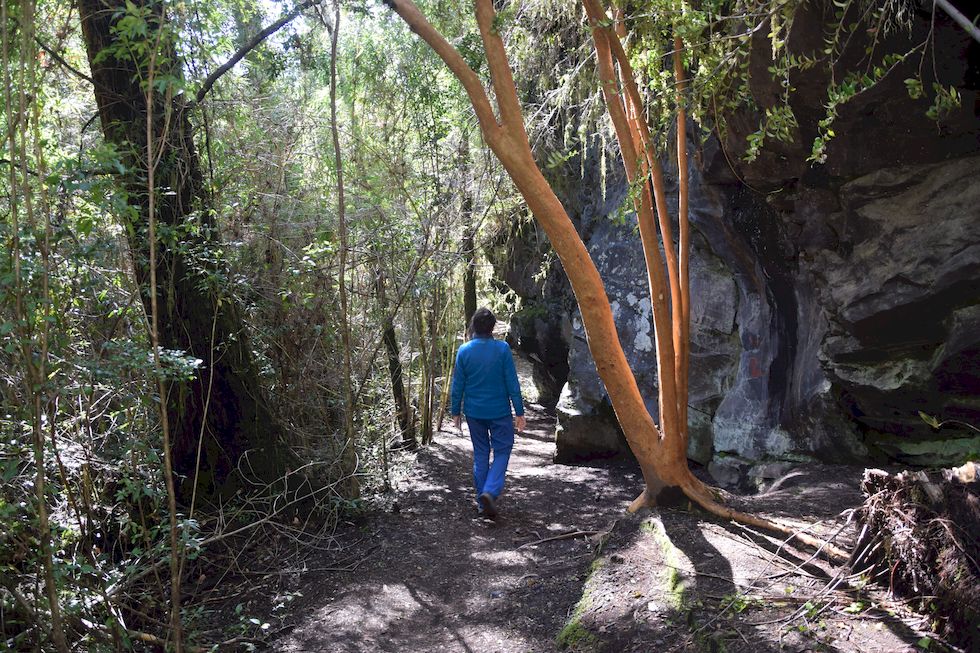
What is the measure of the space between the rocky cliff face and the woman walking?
2.09m

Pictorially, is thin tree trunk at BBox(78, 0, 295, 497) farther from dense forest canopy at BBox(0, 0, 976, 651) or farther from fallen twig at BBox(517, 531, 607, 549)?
fallen twig at BBox(517, 531, 607, 549)

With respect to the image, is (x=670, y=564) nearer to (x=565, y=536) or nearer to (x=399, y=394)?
(x=565, y=536)

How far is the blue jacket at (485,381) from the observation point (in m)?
7.01

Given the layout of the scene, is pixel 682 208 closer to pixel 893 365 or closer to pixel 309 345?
pixel 893 365

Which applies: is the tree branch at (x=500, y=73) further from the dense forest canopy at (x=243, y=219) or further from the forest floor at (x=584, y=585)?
the forest floor at (x=584, y=585)

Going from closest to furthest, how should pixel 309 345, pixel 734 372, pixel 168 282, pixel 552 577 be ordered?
1. pixel 552 577
2. pixel 168 282
3. pixel 309 345
4. pixel 734 372

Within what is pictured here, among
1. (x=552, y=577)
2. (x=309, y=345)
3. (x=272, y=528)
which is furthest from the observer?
(x=309, y=345)

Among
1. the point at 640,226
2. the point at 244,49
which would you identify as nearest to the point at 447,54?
the point at 640,226

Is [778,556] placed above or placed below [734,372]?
below

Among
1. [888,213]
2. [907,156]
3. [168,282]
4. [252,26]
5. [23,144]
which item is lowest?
[168,282]

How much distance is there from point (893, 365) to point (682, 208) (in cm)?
229

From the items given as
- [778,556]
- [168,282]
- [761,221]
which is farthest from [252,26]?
[778,556]

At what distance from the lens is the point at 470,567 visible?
237 inches

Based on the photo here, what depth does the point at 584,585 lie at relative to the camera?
16.6ft
